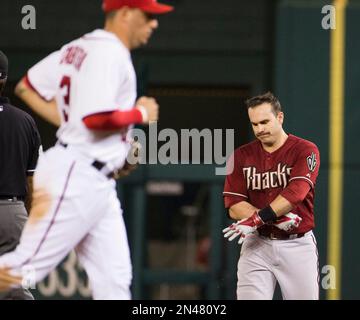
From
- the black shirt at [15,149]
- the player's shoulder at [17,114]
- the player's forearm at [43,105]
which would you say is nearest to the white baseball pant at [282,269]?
the black shirt at [15,149]

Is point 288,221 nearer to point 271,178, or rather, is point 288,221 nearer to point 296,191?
point 296,191

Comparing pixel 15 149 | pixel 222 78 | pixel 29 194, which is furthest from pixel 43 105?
pixel 222 78

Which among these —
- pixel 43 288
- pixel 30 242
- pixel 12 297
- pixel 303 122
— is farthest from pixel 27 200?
pixel 303 122

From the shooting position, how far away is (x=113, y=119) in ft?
15.2

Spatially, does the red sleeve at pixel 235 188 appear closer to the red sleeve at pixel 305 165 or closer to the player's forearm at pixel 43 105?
the red sleeve at pixel 305 165

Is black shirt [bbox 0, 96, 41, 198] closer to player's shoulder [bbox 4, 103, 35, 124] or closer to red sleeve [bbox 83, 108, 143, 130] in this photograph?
player's shoulder [bbox 4, 103, 35, 124]

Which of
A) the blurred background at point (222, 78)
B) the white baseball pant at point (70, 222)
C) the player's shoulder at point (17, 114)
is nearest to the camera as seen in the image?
the white baseball pant at point (70, 222)

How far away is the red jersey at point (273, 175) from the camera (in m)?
5.96

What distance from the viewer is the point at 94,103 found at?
467cm

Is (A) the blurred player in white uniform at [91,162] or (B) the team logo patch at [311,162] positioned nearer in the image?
(A) the blurred player in white uniform at [91,162]

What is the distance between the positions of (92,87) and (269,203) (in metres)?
1.65

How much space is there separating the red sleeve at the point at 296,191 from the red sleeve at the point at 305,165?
4 cm

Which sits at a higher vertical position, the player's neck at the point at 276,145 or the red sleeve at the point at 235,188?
the player's neck at the point at 276,145
